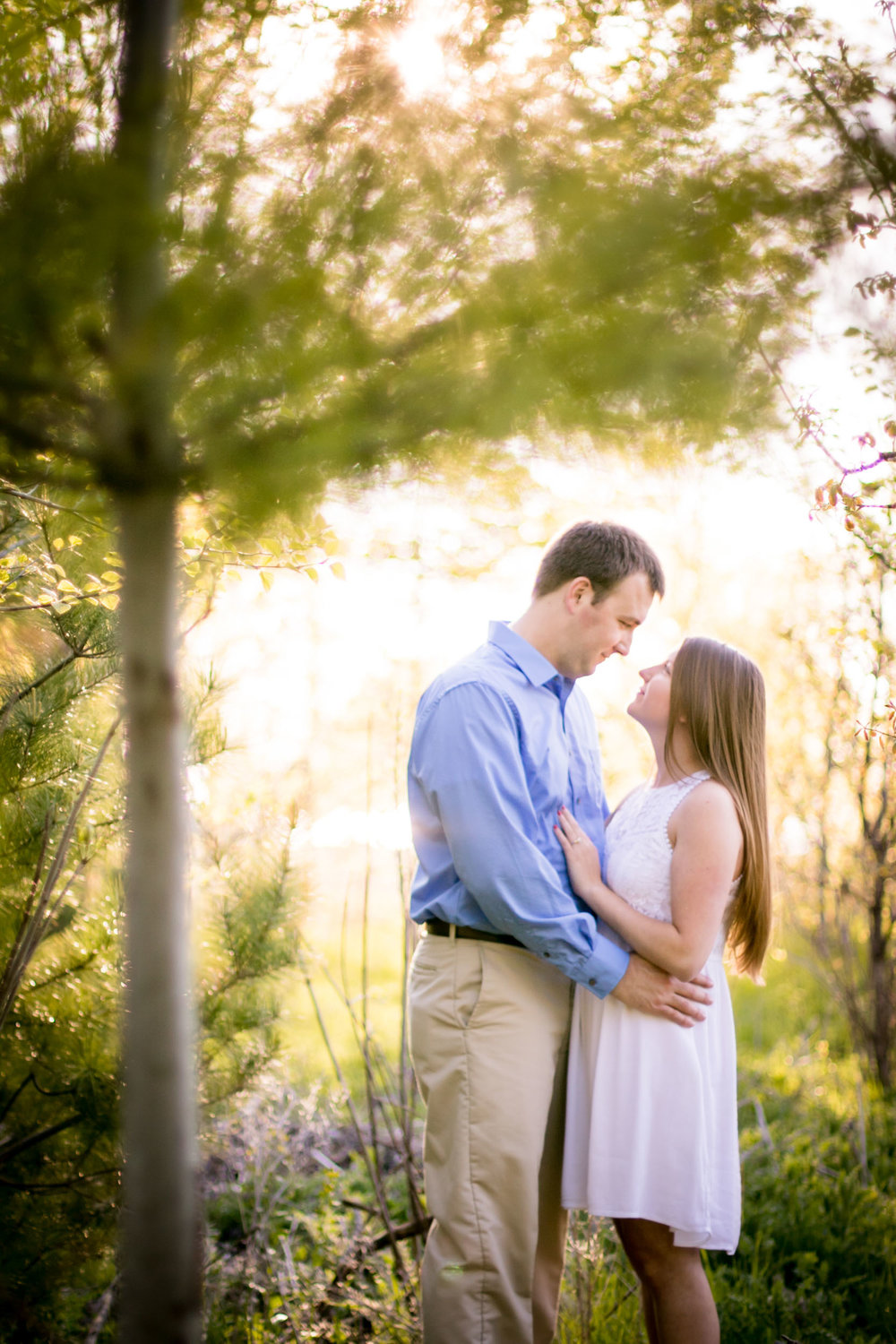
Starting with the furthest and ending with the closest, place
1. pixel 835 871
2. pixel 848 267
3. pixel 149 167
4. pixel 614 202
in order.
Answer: pixel 835 871 < pixel 848 267 < pixel 614 202 < pixel 149 167

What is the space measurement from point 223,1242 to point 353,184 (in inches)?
130

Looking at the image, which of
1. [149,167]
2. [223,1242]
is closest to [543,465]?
[149,167]

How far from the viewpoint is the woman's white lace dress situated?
2.04 metres

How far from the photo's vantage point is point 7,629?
7.14ft

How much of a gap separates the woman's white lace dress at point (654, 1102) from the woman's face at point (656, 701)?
192mm

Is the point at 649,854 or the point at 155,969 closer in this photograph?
the point at 155,969

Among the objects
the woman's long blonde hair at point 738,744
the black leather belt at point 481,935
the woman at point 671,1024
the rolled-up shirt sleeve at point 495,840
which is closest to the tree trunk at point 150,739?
the rolled-up shirt sleeve at point 495,840

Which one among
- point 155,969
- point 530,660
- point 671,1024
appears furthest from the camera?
point 530,660

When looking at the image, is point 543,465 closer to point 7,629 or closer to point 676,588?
point 7,629

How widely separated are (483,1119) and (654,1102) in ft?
1.29

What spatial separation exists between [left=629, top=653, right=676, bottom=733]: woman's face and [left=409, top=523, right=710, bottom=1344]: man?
0.43ft

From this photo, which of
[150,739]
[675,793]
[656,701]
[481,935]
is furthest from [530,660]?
[150,739]

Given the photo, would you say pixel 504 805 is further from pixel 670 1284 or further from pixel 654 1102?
pixel 670 1284

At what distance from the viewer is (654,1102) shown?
210 centimetres
